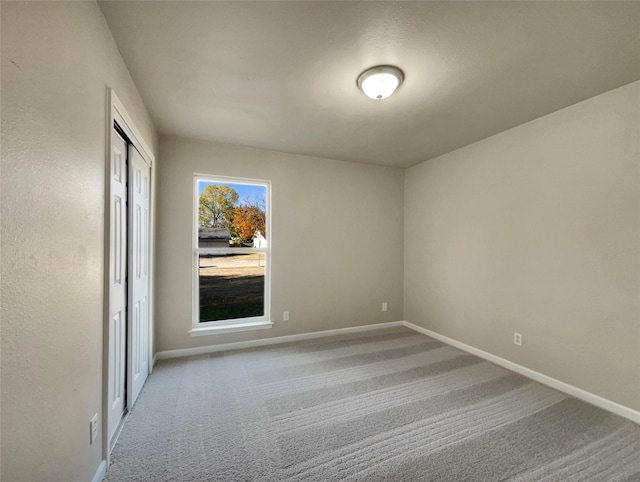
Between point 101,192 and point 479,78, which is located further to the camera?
point 479,78

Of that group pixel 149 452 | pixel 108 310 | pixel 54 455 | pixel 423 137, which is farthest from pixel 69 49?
pixel 423 137

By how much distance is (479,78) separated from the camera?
1981 millimetres

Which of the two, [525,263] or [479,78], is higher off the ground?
[479,78]

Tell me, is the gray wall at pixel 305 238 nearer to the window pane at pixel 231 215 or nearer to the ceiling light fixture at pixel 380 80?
the window pane at pixel 231 215

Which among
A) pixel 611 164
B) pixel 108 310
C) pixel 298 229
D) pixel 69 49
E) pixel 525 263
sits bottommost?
pixel 108 310

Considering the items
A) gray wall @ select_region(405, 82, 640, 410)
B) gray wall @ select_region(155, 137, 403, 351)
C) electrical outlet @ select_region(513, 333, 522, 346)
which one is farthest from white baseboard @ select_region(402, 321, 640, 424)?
gray wall @ select_region(155, 137, 403, 351)

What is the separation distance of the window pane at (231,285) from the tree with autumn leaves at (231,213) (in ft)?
0.98

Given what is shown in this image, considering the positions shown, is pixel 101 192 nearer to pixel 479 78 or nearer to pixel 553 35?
pixel 479 78

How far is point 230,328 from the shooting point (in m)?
3.34

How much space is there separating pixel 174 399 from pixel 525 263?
3.49 m

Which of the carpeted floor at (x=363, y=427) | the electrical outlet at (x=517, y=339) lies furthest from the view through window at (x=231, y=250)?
the electrical outlet at (x=517, y=339)

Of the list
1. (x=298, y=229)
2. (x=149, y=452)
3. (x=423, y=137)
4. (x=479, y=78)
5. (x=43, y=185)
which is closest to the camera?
(x=43, y=185)

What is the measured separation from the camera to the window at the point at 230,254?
333 cm

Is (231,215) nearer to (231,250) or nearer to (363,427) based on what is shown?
(231,250)
